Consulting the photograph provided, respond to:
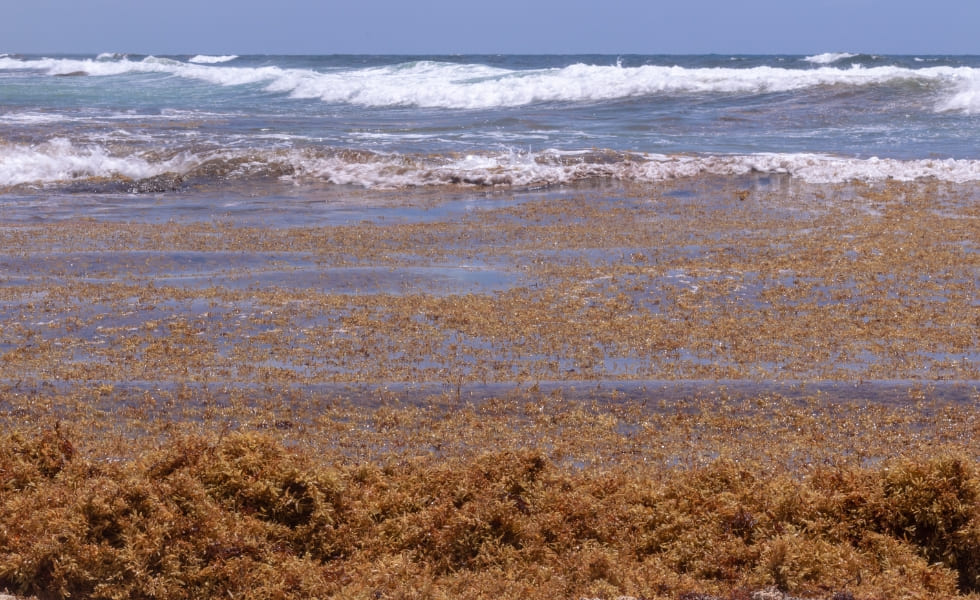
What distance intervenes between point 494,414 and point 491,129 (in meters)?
19.5

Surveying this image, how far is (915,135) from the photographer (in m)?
21.9

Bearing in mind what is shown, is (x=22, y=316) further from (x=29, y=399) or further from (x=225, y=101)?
(x=225, y=101)

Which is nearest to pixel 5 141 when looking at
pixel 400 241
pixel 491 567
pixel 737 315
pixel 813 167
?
pixel 400 241

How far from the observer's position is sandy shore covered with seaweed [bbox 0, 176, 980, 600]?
4059 millimetres

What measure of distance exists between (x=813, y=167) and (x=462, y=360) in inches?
460

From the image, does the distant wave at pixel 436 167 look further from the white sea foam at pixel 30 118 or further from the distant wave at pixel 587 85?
the distant wave at pixel 587 85

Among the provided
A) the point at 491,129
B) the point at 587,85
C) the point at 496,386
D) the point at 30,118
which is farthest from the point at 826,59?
the point at 496,386

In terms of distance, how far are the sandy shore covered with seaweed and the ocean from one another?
5699 mm

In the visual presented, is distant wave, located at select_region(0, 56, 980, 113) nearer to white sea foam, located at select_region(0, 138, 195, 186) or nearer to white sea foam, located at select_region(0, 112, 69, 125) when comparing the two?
white sea foam, located at select_region(0, 112, 69, 125)

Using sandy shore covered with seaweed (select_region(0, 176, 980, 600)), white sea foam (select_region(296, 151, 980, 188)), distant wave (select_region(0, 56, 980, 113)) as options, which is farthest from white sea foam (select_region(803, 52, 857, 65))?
sandy shore covered with seaweed (select_region(0, 176, 980, 600))

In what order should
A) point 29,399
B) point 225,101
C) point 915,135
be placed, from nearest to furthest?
A: point 29,399
point 915,135
point 225,101

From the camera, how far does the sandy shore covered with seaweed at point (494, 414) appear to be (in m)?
4.06

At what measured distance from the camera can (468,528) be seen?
13.8 feet

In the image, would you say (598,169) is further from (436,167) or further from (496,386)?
(496,386)
